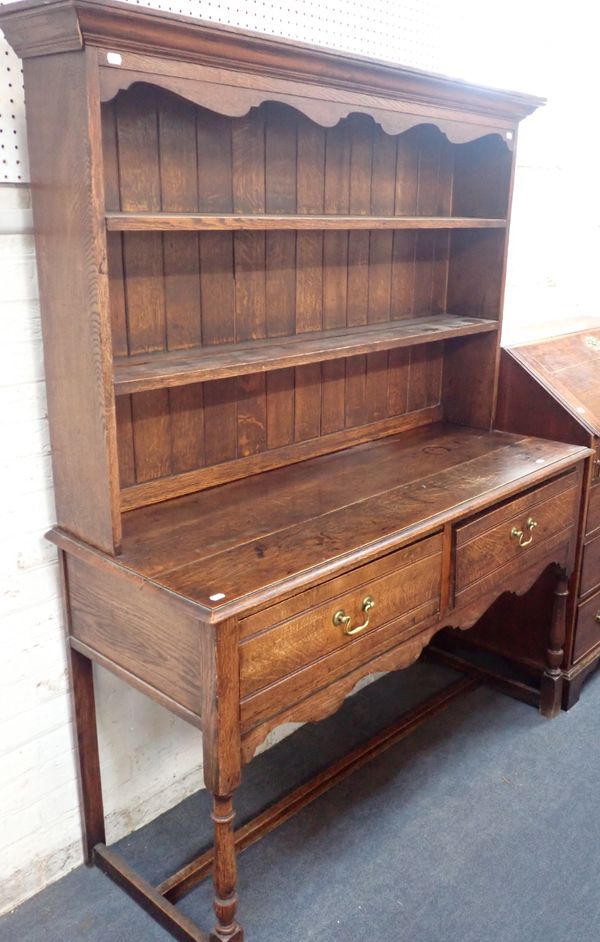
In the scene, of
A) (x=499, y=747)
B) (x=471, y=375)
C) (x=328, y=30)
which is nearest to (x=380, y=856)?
(x=499, y=747)

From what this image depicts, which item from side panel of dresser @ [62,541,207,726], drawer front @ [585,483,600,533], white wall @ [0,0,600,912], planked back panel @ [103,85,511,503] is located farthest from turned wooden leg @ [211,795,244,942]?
drawer front @ [585,483,600,533]

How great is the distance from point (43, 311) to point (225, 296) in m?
0.51

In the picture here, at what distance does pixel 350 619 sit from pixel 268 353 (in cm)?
66

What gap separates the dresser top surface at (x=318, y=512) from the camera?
Result: 1.71 meters

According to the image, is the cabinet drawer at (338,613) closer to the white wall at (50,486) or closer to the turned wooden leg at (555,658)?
the white wall at (50,486)

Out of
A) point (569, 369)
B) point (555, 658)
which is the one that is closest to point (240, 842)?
point (555, 658)

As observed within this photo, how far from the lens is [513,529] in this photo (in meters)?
2.34

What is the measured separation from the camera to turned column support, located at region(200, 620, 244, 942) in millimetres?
1574

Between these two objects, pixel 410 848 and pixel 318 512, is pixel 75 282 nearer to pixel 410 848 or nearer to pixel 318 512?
pixel 318 512

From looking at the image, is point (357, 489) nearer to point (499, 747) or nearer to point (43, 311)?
point (43, 311)

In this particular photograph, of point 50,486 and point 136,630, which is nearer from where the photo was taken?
point 136,630

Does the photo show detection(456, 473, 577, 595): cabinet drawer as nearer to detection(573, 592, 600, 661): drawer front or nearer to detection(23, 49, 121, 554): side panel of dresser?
detection(573, 592, 600, 661): drawer front

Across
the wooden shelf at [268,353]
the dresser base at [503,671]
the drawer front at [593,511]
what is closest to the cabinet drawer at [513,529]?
the drawer front at [593,511]

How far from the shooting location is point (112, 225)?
62.5 inches
